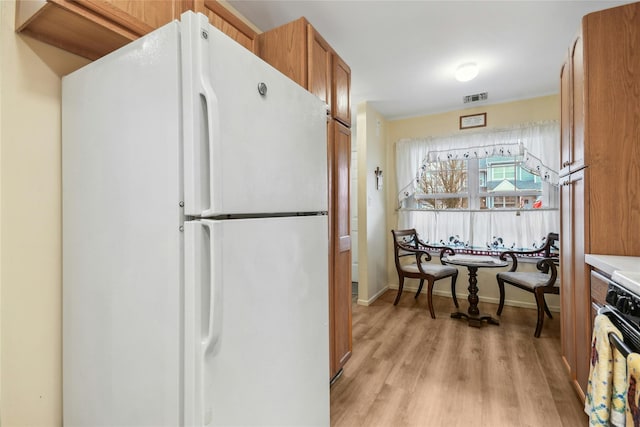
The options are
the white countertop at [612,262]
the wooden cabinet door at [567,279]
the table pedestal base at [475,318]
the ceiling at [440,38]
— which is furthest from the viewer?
the table pedestal base at [475,318]

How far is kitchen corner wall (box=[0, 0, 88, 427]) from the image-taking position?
104cm

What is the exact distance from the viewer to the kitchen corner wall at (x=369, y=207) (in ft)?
12.0

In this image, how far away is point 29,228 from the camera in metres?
1.10

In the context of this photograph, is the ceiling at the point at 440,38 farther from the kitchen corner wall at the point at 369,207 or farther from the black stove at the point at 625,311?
the black stove at the point at 625,311

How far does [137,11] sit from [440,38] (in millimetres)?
2142

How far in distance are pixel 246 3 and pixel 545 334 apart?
3730 millimetres

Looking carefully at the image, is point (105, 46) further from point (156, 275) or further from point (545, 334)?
point (545, 334)

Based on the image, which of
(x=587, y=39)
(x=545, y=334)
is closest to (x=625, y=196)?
(x=587, y=39)

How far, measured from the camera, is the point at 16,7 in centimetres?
106

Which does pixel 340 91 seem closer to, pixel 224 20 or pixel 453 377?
pixel 224 20

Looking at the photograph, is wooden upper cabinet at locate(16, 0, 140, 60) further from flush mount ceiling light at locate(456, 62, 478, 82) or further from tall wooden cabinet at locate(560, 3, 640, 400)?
flush mount ceiling light at locate(456, 62, 478, 82)

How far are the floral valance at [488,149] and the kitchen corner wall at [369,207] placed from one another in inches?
15.0

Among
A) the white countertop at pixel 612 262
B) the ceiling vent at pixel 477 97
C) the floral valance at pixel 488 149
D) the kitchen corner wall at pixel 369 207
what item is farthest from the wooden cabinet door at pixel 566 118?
the kitchen corner wall at pixel 369 207

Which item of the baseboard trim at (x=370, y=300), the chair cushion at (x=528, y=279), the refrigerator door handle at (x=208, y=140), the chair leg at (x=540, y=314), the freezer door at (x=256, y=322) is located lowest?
the baseboard trim at (x=370, y=300)
